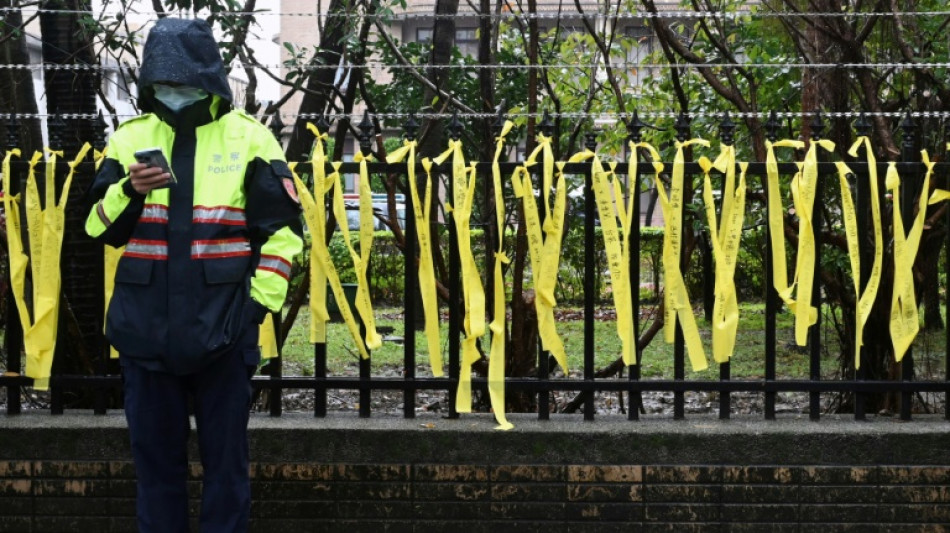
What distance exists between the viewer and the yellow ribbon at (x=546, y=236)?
522 cm

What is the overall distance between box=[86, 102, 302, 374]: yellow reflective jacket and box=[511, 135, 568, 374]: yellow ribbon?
4.31ft

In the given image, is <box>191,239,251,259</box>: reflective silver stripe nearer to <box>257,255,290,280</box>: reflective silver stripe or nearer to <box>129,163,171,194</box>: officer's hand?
<box>257,255,290,280</box>: reflective silver stripe

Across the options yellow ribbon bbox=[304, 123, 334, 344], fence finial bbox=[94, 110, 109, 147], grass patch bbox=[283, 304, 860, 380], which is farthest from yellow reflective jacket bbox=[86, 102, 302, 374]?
grass patch bbox=[283, 304, 860, 380]

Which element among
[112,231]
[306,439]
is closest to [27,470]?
[306,439]

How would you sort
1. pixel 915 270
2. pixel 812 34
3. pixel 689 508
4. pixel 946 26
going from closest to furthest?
pixel 689 508, pixel 915 270, pixel 812 34, pixel 946 26

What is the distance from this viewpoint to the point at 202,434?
4.23 meters

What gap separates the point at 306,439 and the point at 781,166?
2.39m

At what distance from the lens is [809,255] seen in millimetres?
5234

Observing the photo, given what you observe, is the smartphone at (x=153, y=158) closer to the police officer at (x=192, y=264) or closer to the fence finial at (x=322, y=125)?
the police officer at (x=192, y=264)

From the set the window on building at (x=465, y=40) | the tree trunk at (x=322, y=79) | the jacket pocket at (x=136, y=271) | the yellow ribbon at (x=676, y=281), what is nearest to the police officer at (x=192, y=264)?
the jacket pocket at (x=136, y=271)

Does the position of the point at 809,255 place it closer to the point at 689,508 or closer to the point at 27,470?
the point at 689,508

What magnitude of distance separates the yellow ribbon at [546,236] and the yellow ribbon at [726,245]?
65cm

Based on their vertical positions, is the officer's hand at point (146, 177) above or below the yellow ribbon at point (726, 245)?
above

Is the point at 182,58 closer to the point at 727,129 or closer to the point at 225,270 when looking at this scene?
the point at 225,270
